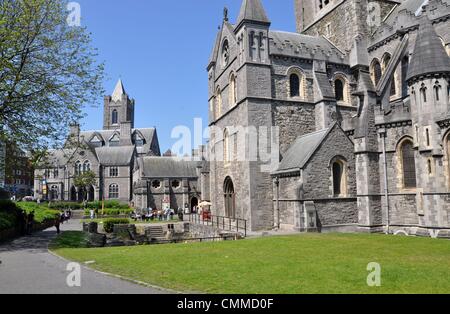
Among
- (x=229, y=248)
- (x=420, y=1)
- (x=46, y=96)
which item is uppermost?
(x=420, y=1)

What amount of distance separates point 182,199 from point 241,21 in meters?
32.9

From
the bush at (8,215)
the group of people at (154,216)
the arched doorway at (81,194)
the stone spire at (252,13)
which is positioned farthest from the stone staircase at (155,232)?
the arched doorway at (81,194)

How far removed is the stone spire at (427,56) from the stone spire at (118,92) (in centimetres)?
7933

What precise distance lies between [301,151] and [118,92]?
77.4 metres

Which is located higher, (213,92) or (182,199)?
(213,92)

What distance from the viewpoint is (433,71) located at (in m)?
19.2

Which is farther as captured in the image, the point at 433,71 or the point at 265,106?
the point at 265,106

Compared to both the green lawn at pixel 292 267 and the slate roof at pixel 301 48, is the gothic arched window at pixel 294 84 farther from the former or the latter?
the green lawn at pixel 292 267

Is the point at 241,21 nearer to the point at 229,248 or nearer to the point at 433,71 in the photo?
the point at 433,71

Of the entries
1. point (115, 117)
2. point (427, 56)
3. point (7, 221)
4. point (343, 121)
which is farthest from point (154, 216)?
point (115, 117)

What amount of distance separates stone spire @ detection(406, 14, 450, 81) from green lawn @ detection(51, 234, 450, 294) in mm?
9381

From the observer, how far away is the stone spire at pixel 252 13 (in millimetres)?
25536
